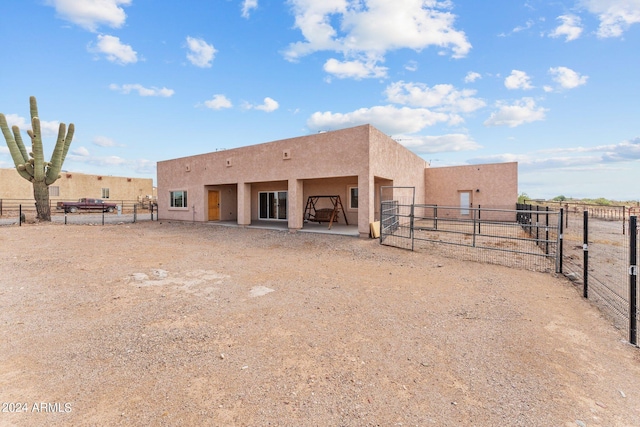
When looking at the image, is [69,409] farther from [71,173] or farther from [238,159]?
[71,173]

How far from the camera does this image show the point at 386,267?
7.37 metres

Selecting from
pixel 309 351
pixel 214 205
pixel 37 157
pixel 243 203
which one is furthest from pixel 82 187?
pixel 309 351

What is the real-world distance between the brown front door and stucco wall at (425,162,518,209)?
15.0m

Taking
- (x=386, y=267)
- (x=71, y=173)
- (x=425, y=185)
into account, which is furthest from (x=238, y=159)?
(x=71, y=173)

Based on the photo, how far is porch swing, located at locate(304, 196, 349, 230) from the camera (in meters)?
14.7

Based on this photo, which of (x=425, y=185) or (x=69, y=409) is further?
(x=425, y=185)

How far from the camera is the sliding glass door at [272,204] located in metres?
17.4

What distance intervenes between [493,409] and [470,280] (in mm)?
4178

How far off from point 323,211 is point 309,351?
11730mm

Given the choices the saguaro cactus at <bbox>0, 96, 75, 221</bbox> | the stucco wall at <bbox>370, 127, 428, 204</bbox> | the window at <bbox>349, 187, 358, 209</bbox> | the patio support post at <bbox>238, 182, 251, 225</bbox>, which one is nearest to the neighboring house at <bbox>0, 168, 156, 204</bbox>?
the saguaro cactus at <bbox>0, 96, 75, 221</bbox>

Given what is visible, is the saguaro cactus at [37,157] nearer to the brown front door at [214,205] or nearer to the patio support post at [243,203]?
the brown front door at [214,205]

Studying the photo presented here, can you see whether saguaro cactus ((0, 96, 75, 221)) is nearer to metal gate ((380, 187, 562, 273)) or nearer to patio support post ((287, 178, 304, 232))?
patio support post ((287, 178, 304, 232))

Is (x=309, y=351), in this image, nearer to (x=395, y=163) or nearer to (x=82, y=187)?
(x=395, y=163)

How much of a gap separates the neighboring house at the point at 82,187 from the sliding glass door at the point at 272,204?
24.0m
